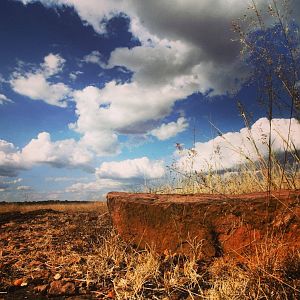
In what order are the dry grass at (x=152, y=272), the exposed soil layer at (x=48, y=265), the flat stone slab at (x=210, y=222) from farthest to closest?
the flat stone slab at (x=210, y=222) → the exposed soil layer at (x=48, y=265) → the dry grass at (x=152, y=272)

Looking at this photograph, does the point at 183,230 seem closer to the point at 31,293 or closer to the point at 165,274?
the point at 165,274

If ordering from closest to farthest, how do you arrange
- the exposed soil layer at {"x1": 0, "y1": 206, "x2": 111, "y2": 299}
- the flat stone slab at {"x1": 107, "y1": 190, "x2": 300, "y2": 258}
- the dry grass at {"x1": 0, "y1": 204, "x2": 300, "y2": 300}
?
the dry grass at {"x1": 0, "y1": 204, "x2": 300, "y2": 300}, the exposed soil layer at {"x1": 0, "y1": 206, "x2": 111, "y2": 299}, the flat stone slab at {"x1": 107, "y1": 190, "x2": 300, "y2": 258}

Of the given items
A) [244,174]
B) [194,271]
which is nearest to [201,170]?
[244,174]

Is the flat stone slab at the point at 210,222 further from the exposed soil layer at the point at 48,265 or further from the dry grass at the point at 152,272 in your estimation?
the exposed soil layer at the point at 48,265

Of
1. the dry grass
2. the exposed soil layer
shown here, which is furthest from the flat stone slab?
the exposed soil layer

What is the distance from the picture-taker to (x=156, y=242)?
288 centimetres

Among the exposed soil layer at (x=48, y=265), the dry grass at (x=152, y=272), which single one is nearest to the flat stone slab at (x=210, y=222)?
the dry grass at (x=152, y=272)

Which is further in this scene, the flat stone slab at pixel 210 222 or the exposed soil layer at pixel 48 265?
the flat stone slab at pixel 210 222

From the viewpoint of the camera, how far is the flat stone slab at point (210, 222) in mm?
2494

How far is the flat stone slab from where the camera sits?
2494mm

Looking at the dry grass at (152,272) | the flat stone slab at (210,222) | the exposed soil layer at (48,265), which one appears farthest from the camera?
the flat stone slab at (210,222)

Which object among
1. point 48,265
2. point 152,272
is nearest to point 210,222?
point 152,272

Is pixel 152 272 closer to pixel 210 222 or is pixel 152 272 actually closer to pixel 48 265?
pixel 210 222

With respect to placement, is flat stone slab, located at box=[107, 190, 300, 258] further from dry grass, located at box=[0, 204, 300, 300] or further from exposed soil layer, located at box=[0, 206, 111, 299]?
exposed soil layer, located at box=[0, 206, 111, 299]
